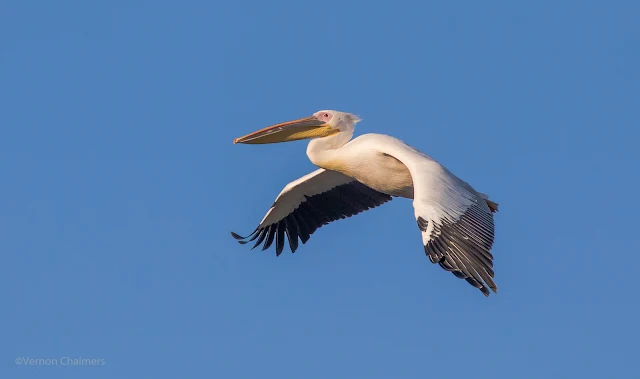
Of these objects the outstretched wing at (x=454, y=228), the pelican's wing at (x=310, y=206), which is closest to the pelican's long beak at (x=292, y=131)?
the pelican's wing at (x=310, y=206)

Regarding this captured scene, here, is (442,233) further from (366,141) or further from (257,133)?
(257,133)

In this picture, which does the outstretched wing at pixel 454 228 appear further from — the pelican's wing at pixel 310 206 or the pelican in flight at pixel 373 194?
the pelican's wing at pixel 310 206

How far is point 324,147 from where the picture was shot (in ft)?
45.3

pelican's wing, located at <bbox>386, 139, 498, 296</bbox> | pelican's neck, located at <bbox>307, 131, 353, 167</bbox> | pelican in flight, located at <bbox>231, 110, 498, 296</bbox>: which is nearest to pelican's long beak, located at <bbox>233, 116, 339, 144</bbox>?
pelican in flight, located at <bbox>231, 110, 498, 296</bbox>

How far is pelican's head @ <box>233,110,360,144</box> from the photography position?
549 inches

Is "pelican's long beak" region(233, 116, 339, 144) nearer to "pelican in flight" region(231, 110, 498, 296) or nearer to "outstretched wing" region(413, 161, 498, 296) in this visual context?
"pelican in flight" region(231, 110, 498, 296)

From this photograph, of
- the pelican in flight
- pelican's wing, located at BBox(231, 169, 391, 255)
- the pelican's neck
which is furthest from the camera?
pelican's wing, located at BBox(231, 169, 391, 255)

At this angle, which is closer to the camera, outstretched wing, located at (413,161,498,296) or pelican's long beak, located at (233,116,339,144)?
outstretched wing, located at (413,161,498,296)

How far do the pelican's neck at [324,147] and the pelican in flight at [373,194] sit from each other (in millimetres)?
13

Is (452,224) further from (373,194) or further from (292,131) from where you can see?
(373,194)

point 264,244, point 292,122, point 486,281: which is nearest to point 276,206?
point 264,244

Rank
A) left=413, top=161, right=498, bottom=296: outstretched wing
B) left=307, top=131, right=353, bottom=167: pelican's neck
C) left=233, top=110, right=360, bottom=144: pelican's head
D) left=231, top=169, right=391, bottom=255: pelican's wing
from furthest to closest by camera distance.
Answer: left=231, top=169, right=391, bottom=255: pelican's wing
left=233, top=110, right=360, bottom=144: pelican's head
left=307, top=131, right=353, bottom=167: pelican's neck
left=413, top=161, right=498, bottom=296: outstretched wing

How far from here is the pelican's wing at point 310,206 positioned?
15.2 metres

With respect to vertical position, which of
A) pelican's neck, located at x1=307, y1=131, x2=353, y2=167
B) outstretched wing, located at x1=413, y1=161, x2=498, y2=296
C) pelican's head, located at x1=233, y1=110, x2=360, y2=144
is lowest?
outstretched wing, located at x1=413, y1=161, x2=498, y2=296
